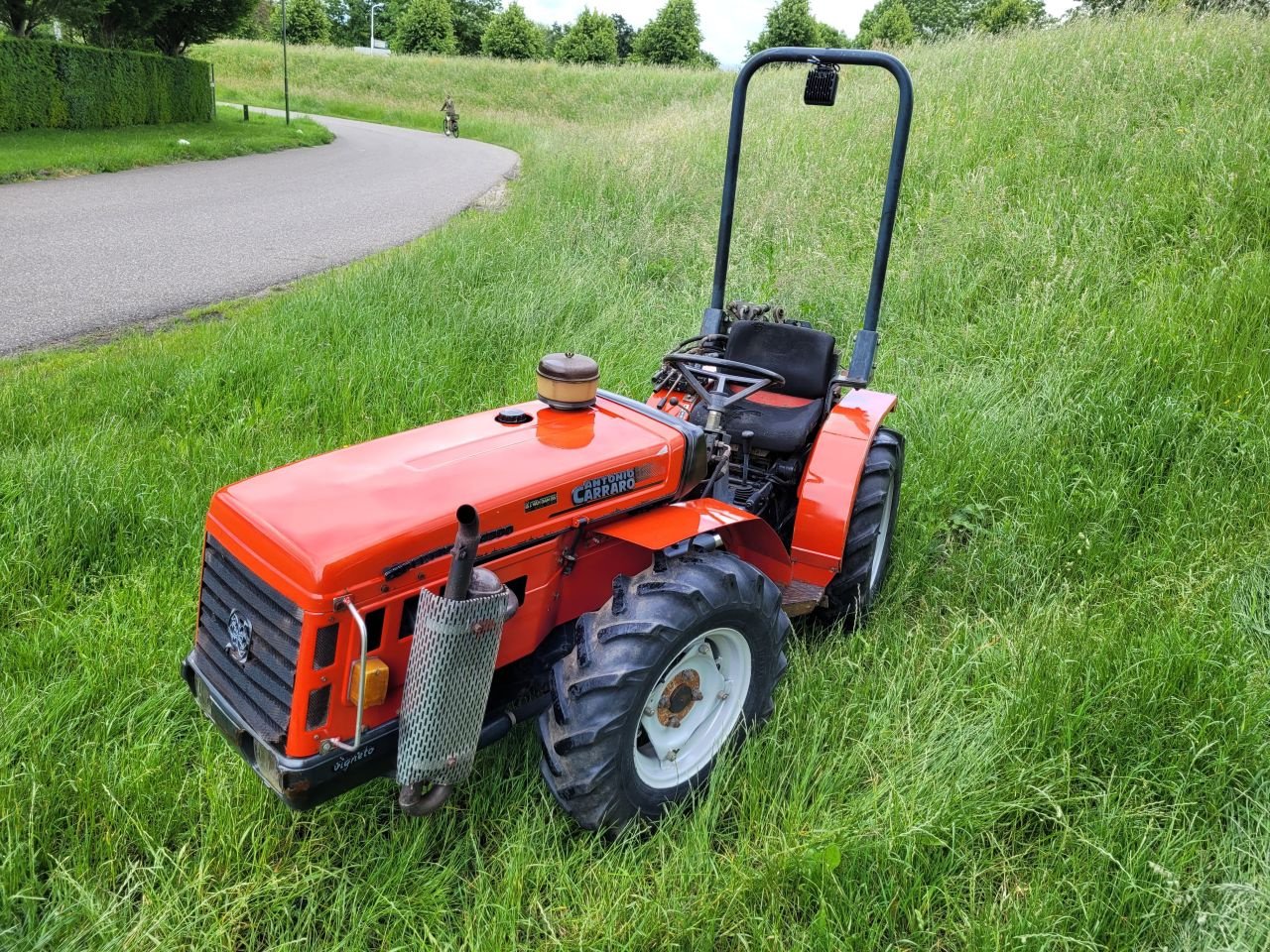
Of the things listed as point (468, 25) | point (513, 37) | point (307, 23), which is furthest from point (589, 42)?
point (307, 23)

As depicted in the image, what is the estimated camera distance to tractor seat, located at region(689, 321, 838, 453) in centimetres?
342

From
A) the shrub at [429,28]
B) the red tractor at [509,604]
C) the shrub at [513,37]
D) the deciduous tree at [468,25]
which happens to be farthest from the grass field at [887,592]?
the deciduous tree at [468,25]

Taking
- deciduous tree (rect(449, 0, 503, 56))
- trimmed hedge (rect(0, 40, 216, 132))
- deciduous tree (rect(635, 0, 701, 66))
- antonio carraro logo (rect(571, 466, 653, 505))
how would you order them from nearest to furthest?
1. antonio carraro logo (rect(571, 466, 653, 505))
2. trimmed hedge (rect(0, 40, 216, 132))
3. deciduous tree (rect(635, 0, 701, 66))
4. deciduous tree (rect(449, 0, 503, 56))

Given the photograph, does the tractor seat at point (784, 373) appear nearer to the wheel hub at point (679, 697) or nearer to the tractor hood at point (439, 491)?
the tractor hood at point (439, 491)

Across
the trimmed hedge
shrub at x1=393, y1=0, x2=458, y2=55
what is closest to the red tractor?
the trimmed hedge

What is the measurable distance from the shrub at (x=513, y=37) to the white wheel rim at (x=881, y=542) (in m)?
47.9

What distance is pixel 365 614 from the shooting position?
2016mm

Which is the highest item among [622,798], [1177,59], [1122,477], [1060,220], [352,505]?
[1177,59]

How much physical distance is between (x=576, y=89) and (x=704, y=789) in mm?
33413

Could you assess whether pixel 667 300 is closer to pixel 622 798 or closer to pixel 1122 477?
pixel 1122 477

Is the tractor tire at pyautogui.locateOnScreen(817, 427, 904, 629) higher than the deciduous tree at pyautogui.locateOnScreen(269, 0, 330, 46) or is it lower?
lower

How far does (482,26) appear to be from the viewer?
55.7m

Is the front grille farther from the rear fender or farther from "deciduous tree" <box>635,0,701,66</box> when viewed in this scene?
"deciduous tree" <box>635,0,701,66</box>

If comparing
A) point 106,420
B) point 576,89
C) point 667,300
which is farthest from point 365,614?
point 576,89
